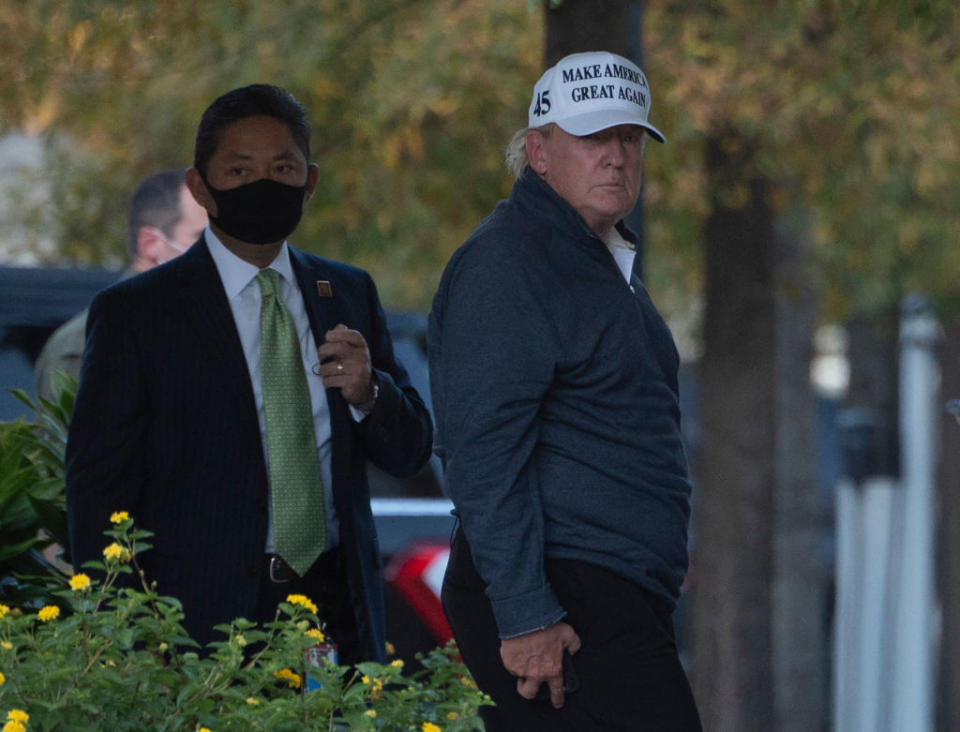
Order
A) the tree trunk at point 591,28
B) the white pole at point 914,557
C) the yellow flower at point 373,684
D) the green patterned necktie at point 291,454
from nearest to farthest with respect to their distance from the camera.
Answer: the yellow flower at point 373,684
the green patterned necktie at point 291,454
the tree trunk at point 591,28
the white pole at point 914,557

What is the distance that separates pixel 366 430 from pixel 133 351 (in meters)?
0.52

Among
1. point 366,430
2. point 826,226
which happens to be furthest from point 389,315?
point 826,226

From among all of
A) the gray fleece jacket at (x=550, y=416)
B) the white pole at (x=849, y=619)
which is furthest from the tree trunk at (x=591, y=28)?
the white pole at (x=849, y=619)

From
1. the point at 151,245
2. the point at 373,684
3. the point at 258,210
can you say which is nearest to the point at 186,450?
the point at 258,210

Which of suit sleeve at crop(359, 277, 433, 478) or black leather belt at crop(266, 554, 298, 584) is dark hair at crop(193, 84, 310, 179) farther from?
black leather belt at crop(266, 554, 298, 584)

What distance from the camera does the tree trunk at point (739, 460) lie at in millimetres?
9750

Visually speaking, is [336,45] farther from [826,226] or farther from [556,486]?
[556,486]

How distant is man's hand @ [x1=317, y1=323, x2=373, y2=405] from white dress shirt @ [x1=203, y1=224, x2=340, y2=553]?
0.27 feet

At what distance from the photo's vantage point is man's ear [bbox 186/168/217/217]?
3898mm

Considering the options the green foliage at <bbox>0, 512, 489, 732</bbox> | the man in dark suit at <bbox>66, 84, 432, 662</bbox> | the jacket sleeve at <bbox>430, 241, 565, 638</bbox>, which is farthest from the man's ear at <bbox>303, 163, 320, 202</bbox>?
the green foliage at <bbox>0, 512, 489, 732</bbox>

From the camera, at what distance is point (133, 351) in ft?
12.2

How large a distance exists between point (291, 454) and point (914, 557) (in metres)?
7.69

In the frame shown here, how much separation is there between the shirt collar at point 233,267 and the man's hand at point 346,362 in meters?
0.24

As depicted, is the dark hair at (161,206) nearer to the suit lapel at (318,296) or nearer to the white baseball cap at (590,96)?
the suit lapel at (318,296)
